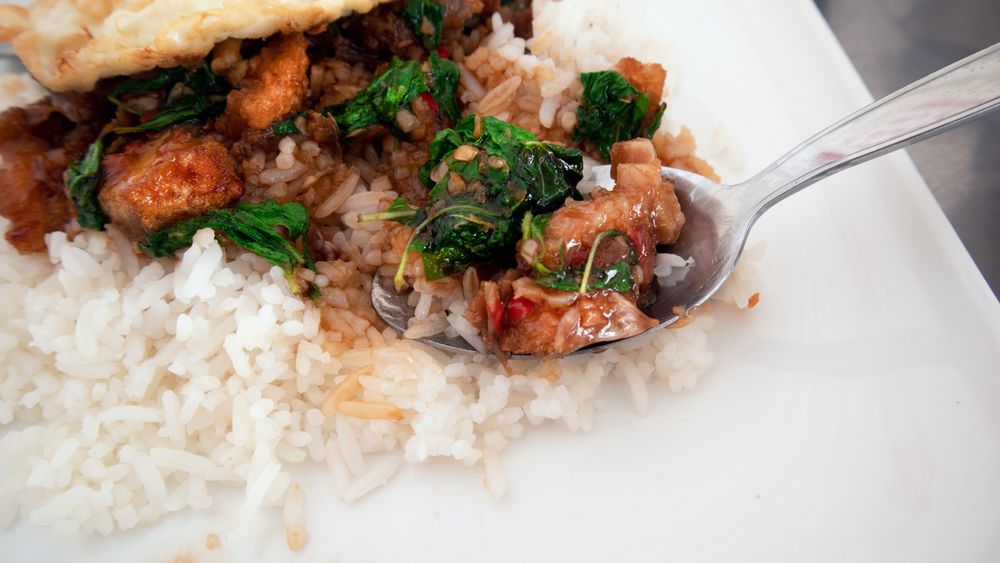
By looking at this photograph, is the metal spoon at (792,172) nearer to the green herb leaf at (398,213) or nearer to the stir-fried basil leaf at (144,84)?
the green herb leaf at (398,213)

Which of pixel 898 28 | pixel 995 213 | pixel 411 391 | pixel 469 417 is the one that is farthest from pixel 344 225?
pixel 898 28

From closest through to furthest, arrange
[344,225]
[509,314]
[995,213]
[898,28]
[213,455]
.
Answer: [509,314] → [213,455] → [344,225] → [995,213] → [898,28]

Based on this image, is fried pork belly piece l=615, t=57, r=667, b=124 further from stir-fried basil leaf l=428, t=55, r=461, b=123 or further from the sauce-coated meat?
the sauce-coated meat

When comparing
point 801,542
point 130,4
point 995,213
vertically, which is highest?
point 130,4

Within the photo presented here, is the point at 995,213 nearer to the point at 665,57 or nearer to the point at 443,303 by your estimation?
the point at 665,57

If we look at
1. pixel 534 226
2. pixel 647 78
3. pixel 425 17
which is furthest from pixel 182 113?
pixel 647 78

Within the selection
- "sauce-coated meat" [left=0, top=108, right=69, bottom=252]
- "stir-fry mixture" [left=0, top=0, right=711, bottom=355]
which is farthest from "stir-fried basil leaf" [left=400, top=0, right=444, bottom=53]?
"sauce-coated meat" [left=0, top=108, right=69, bottom=252]

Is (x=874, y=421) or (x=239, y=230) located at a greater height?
(x=239, y=230)
